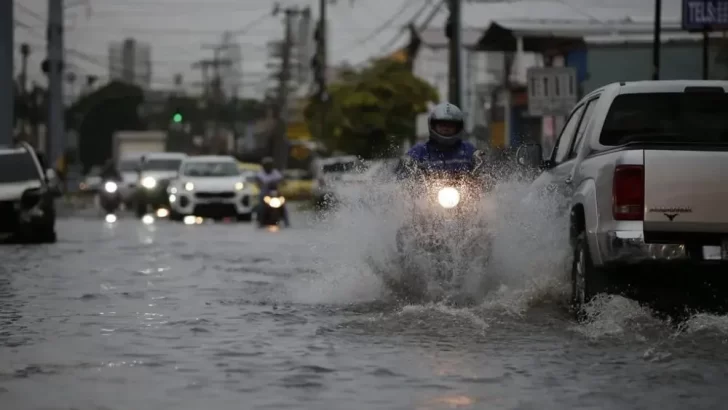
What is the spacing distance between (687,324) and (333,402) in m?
4.68

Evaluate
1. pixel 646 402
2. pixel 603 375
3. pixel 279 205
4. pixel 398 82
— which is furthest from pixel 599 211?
pixel 398 82

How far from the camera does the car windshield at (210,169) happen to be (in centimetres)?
4306

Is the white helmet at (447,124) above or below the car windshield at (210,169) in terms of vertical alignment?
above

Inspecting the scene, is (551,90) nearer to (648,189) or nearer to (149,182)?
(149,182)

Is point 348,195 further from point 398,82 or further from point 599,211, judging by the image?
point 398,82

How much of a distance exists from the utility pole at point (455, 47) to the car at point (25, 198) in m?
13.5

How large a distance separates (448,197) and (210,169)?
29166mm

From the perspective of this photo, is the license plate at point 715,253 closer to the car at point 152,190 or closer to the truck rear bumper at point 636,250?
the truck rear bumper at point 636,250

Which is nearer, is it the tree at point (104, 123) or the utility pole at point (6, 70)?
the utility pole at point (6, 70)

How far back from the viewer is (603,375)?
33.2 ft

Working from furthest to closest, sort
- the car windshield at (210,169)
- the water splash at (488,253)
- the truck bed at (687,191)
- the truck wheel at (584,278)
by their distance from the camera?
1. the car windshield at (210,169)
2. the water splash at (488,253)
3. the truck wheel at (584,278)
4. the truck bed at (687,191)

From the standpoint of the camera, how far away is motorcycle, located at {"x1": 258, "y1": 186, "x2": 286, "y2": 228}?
37.5 metres

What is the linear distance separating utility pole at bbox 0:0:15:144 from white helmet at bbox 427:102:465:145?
30.2 meters

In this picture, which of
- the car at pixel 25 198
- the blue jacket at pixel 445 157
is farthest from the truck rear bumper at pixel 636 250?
the car at pixel 25 198
